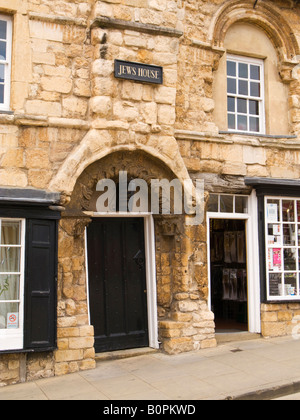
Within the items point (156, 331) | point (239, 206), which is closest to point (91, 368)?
point (156, 331)

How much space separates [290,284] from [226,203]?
6.21ft

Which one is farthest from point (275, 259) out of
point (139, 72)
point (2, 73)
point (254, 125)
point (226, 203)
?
point (2, 73)

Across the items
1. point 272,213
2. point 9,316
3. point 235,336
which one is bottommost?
point 235,336

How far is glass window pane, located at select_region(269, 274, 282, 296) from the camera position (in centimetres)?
865

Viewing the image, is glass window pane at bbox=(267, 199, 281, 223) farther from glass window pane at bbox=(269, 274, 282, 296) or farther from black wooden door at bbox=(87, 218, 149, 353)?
black wooden door at bbox=(87, 218, 149, 353)

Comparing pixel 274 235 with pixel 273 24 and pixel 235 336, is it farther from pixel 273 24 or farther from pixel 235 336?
pixel 273 24

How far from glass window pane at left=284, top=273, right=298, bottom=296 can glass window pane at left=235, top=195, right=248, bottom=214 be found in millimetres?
1423

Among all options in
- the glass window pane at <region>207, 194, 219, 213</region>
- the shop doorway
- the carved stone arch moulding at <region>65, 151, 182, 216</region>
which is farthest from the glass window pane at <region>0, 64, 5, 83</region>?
the shop doorway

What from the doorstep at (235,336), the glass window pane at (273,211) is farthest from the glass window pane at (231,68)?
the doorstep at (235,336)

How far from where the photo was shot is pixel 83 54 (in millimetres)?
7469

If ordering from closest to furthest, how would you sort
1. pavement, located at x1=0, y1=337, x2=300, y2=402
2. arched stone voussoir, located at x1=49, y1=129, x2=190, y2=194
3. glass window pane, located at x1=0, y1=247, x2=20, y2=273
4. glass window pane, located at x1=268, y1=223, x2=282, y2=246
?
pavement, located at x1=0, y1=337, x2=300, y2=402 < glass window pane, located at x1=0, y1=247, x2=20, y2=273 < arched stone voussoir, located at x1=49, y1=129, x2=190, y2=194 < glass window pane, located at x1=268, y1=223, x2=282, y2=246

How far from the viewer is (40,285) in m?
6.66
